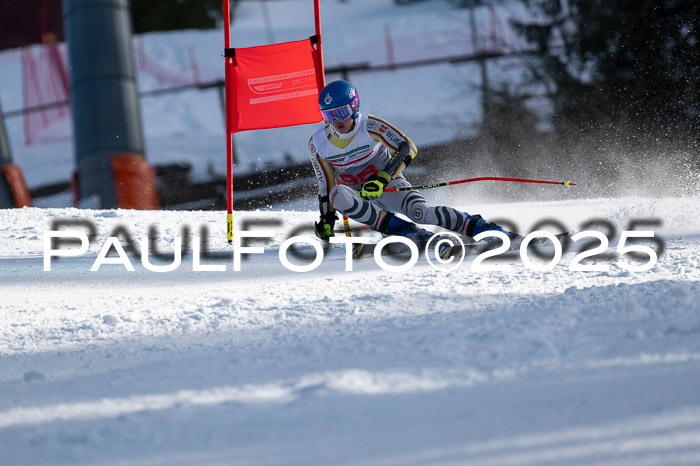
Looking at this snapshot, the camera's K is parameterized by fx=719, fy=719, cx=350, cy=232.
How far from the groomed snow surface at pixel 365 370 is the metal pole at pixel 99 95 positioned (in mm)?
6305

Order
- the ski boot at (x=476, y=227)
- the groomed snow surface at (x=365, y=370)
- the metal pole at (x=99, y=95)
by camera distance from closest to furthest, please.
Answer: the groomed snow surface at (x=365, y=370) < the ski boot at (x=476, y=227) < the metal pole at (x=99, y=95)

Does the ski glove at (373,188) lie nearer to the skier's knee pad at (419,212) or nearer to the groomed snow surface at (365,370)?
the skier's knee pad at (419,212)

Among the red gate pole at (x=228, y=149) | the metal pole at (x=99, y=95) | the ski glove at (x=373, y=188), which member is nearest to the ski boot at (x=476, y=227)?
the ski glove at (x=373, y=188)

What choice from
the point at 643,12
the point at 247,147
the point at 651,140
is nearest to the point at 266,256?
the point at 651,140

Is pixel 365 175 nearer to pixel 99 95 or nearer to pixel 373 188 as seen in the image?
pixel 373 188

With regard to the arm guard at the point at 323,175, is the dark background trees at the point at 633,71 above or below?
above

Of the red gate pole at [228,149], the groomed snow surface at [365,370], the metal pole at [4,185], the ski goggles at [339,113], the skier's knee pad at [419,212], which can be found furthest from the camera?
the metal pole at [4,185]

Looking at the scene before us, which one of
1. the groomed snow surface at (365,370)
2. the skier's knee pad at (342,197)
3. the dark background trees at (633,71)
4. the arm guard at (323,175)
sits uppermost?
the dark background trees at (633,71)

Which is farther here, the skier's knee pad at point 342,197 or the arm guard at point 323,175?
Answer: the arm guard at point 323,175

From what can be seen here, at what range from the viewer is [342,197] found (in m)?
5.24

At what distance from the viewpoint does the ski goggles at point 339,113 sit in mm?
5268

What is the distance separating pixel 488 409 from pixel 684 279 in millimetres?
2076

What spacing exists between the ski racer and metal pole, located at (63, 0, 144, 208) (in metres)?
5.60

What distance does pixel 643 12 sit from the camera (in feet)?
40.0
